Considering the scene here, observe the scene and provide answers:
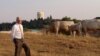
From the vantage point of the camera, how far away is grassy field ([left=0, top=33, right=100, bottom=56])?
16.8 m

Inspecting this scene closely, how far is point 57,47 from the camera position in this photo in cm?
1906

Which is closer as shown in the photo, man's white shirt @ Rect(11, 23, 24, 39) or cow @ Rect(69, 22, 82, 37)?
man's white shirt @ Rect(11, 23, 24, 39)

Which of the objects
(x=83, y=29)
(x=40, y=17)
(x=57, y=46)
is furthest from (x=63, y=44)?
(x=40, y=17)

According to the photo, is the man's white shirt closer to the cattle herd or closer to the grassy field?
the grassy field

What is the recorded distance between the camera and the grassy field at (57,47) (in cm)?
1684

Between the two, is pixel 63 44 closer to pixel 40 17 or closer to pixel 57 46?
pixel 57 46

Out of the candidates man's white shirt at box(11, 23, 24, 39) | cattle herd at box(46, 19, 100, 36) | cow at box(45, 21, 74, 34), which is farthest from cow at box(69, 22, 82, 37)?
man's white shirt at box(11, 23, 24, 39)


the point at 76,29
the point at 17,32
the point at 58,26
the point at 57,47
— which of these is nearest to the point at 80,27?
the point at 76,29

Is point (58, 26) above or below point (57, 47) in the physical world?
above

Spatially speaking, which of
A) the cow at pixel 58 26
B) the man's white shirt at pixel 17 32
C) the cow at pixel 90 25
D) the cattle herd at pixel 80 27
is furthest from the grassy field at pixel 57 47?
the cow at pixel 58 26

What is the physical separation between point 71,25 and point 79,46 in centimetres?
1097

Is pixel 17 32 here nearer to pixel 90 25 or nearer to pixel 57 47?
pixel 57 47

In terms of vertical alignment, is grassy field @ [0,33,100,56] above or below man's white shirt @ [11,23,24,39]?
below

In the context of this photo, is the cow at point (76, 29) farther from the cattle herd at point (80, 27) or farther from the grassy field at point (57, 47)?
the grassy field at point (57, 47)
